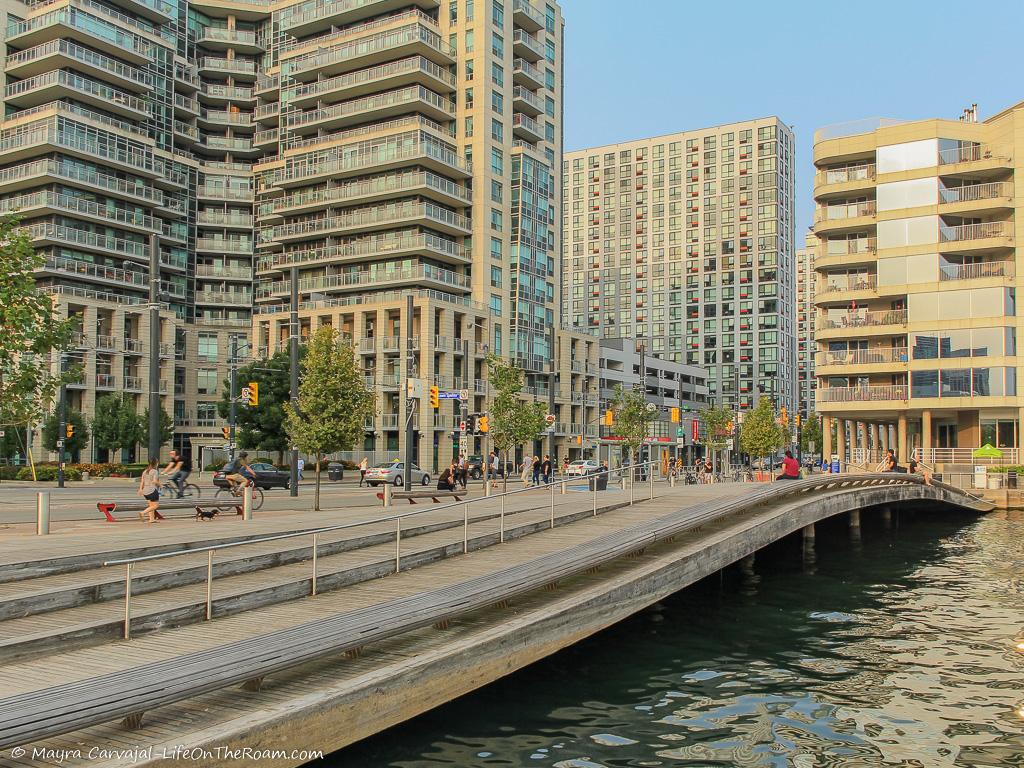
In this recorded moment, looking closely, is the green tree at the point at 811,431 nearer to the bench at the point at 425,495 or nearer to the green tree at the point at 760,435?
the green tree at the point at 760,435

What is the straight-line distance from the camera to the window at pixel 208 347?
87812 millimetres

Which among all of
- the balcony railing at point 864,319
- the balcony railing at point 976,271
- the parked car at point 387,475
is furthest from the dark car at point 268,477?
the balcony railing at point 976,271

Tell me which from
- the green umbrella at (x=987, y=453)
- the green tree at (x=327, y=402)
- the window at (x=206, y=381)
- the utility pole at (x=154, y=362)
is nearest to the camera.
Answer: the green tree at (x=327, y=402)

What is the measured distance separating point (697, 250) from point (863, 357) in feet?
323

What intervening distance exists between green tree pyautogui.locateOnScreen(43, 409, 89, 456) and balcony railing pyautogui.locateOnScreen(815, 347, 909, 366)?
50.3 m

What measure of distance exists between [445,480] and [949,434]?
142 ft

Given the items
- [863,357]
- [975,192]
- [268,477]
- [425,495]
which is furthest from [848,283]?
[425,495]

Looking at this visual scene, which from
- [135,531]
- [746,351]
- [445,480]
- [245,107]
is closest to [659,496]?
[445,480]

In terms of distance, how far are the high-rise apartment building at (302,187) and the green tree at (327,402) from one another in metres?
43.0

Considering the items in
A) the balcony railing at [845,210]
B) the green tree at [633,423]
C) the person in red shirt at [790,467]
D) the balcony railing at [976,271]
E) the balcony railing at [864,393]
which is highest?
the balcony railing at [845,210]

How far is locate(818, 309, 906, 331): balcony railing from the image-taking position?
5847cm

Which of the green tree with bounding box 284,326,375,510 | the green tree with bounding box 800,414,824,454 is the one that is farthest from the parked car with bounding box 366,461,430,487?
the green tree with bounding box 800,414,824,454

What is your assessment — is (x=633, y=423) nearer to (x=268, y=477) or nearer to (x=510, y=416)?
(x=510, y=416)

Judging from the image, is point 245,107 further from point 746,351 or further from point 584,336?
point 746,351
